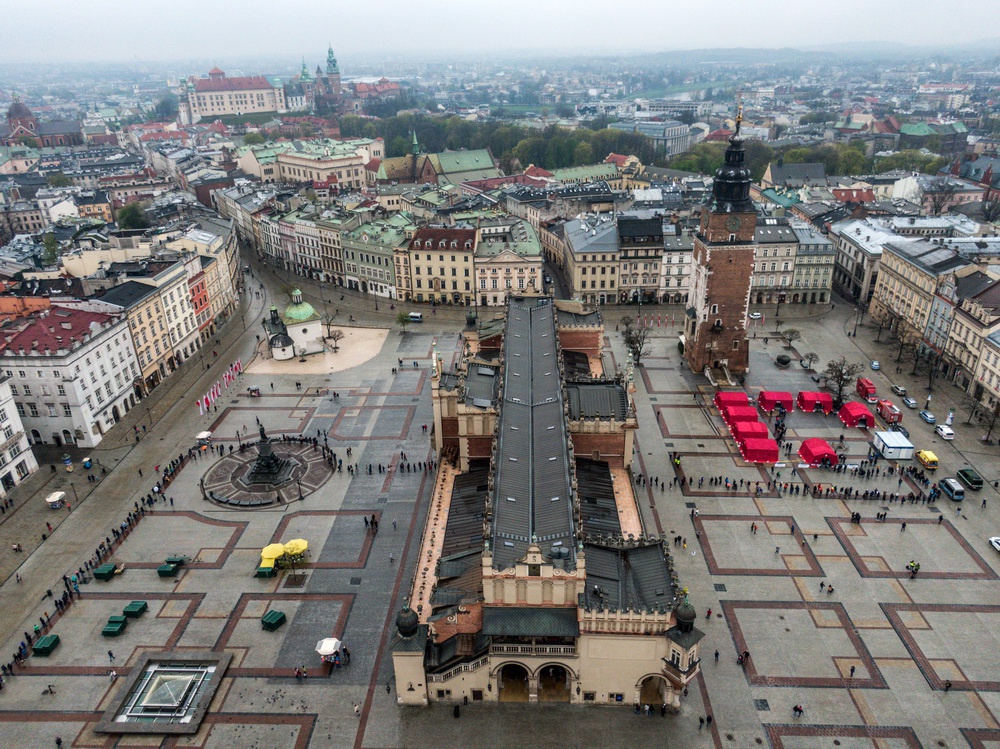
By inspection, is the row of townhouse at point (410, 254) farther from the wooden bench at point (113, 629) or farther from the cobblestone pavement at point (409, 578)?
the wooden bench at point (113, 629)

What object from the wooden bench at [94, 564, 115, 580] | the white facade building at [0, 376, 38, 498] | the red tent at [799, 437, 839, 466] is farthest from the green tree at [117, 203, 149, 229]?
the red tent at [799, 437, 839, 466]

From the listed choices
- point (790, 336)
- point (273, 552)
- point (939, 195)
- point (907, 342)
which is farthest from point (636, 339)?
point (939, 195)

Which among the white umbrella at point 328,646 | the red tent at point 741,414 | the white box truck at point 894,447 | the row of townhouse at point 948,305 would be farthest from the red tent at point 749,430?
the white umbrella at point 328,646

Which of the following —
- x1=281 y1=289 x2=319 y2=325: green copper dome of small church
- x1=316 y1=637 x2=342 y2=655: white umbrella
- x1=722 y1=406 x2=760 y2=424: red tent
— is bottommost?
x1=722 y1=406 x2=760 y2=424: red tent

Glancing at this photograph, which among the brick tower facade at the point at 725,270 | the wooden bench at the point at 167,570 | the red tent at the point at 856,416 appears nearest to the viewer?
the wooden bench at the point at 167,570

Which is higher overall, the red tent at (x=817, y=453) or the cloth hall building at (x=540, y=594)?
the cloth hall building at (x=540, y=594)

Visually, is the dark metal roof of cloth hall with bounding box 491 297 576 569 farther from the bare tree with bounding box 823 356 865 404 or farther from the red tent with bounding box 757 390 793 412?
the bare tree with bounding box 823 356 865 404

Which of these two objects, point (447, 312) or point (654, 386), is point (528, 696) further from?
point (447, 312)
